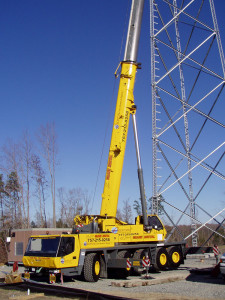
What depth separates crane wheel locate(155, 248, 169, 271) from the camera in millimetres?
14578

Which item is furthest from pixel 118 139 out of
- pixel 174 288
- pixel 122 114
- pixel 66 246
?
pixel 174 288

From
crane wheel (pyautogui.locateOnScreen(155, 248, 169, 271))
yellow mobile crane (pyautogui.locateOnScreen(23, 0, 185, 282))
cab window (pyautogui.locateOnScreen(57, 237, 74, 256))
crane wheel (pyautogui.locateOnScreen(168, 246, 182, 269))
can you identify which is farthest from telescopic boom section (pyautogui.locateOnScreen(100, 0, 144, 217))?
crane wheel (pyautogui.locateOnScreen(168, 246, 182, 269))

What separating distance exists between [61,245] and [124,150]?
444cm

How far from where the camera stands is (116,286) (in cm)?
1137

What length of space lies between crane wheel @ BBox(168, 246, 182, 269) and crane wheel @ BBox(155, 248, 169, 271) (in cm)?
31

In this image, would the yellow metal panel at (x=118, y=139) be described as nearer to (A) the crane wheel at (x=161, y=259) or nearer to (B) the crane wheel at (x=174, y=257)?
(A) the crane wheel at (x=161, y=259)

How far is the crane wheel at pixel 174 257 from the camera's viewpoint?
50.5 feet

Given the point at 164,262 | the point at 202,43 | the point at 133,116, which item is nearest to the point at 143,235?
the point at 164,262

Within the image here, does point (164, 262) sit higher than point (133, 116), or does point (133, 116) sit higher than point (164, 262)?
point (133, 116)

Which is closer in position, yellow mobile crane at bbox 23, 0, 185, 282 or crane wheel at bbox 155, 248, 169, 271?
yellow mobile crane at bbox 23, 0, 185, 282

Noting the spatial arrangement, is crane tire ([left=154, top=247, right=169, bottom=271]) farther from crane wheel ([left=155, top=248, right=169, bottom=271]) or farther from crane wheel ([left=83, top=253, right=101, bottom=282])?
crane wheel ([left=83, top=253, right=101, bottom=282])

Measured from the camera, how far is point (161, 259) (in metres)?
14.9

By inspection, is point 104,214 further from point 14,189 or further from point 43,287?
point 14,189

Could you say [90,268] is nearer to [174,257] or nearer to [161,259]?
[161,259]
